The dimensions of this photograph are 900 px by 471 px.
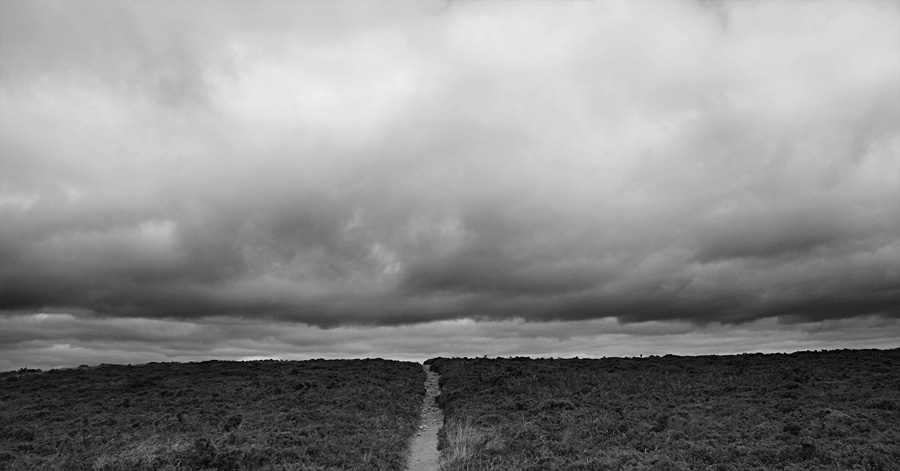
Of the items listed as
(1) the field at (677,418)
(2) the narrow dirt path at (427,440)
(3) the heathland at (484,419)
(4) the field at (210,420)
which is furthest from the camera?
(2) the narrow dirt path at (427,440)

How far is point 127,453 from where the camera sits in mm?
20219

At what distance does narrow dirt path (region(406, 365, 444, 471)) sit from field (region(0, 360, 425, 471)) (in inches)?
21.7

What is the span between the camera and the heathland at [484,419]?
19.2 metres

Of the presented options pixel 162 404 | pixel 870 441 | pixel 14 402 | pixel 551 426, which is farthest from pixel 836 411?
pixel 14 402

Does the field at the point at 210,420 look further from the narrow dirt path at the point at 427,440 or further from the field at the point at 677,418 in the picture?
the field at the point at 677,418

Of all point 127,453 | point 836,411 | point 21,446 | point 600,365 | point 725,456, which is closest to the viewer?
point 725,456

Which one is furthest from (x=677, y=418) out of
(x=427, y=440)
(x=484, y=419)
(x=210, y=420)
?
(x=210, y=420)

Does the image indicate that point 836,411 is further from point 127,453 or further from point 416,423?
point 127,453

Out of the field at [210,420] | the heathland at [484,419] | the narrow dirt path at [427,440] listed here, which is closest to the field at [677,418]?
the heathland at [484,419]

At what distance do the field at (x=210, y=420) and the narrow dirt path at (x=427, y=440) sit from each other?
551 millimetres

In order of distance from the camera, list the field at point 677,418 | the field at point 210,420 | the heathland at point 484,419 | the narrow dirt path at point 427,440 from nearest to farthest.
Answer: the field at point 677,418 < the heathland at point 484,419 < the field at point 210,420 < the narrow dirt path at point 427,440

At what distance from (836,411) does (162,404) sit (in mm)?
35592

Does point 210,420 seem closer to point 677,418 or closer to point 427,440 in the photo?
point 427,440

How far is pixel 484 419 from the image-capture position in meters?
25.1
